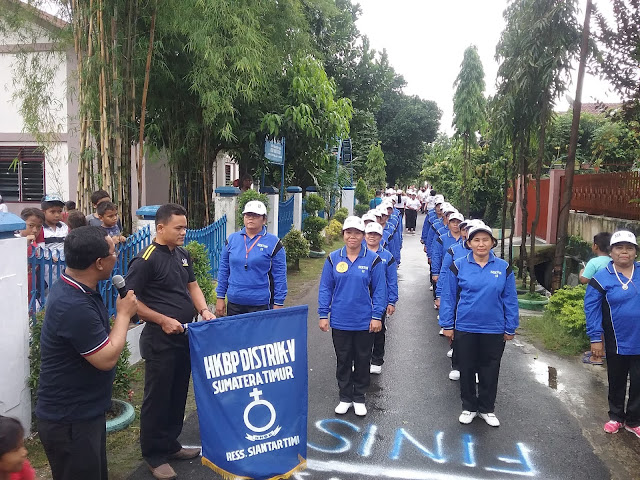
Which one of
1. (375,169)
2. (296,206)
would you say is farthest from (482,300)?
(375,169)

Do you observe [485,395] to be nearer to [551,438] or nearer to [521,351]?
[551,438]

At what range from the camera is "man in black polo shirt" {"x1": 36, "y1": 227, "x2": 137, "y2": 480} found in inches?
104

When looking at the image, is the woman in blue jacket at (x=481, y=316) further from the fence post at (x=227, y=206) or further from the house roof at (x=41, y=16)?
the fence post at (x=227, y=206)

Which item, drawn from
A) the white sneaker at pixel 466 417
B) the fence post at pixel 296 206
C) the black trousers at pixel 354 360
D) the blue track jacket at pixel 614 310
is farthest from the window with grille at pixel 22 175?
the blue track jacket at pixel 614 310

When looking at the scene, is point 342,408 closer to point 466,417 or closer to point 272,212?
point 466,417

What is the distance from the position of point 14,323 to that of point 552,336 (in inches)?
251

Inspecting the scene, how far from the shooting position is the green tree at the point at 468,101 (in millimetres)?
20984

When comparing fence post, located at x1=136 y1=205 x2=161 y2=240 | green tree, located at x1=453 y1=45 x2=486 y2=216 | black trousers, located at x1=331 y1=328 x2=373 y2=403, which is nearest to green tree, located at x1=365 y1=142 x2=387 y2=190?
green tree, located at x1=453 y1=45 x2=486 y2=216

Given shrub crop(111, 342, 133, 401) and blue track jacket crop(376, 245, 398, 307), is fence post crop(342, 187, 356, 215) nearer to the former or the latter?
blue track jacket crop(376, 245, 398, 307)

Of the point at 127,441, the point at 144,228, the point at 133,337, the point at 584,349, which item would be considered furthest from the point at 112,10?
the point at 584,349

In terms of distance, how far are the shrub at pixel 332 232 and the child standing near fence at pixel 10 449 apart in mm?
16131

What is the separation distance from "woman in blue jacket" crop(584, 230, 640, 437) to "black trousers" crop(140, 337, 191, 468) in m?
3.32

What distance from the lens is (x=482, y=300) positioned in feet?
15.8

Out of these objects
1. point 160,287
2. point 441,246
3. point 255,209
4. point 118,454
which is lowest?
point 118,454
